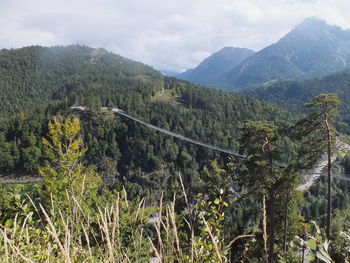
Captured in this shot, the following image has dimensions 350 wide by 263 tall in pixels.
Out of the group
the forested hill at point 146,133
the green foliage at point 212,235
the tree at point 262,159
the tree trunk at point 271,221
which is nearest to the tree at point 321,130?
the tree at point 262,159

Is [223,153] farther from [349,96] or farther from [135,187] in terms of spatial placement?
[349,96]

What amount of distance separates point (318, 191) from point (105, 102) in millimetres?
89117

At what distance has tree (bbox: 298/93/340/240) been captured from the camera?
12758mm

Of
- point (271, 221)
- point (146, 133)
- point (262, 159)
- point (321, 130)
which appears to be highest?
point (321, 130)

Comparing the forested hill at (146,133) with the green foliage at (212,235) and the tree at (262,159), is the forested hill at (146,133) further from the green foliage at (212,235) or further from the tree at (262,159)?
the green foliage at (212,235)

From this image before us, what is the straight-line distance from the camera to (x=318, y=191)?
235 ft

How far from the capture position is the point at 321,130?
13266 millimetres

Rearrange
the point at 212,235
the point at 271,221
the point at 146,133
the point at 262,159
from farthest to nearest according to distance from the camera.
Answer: the point at 146,133 → the point at 262,159 → the point at 271,221 → the point at 212,235

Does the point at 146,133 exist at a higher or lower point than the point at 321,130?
lower

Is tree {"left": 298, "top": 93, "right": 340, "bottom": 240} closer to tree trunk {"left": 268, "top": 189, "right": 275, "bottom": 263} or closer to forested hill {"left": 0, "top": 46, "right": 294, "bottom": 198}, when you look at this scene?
tree trunk {"left": 268, "top": 189, "right": 275, "bottom": 263}

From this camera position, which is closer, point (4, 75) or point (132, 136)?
point (132, 136)

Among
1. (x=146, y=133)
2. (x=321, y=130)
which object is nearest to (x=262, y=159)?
(x=321, y=130)

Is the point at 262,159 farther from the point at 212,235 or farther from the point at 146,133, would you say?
the point at 146,133

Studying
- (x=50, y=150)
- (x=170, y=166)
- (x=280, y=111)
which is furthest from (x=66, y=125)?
(x=280, y=111)
